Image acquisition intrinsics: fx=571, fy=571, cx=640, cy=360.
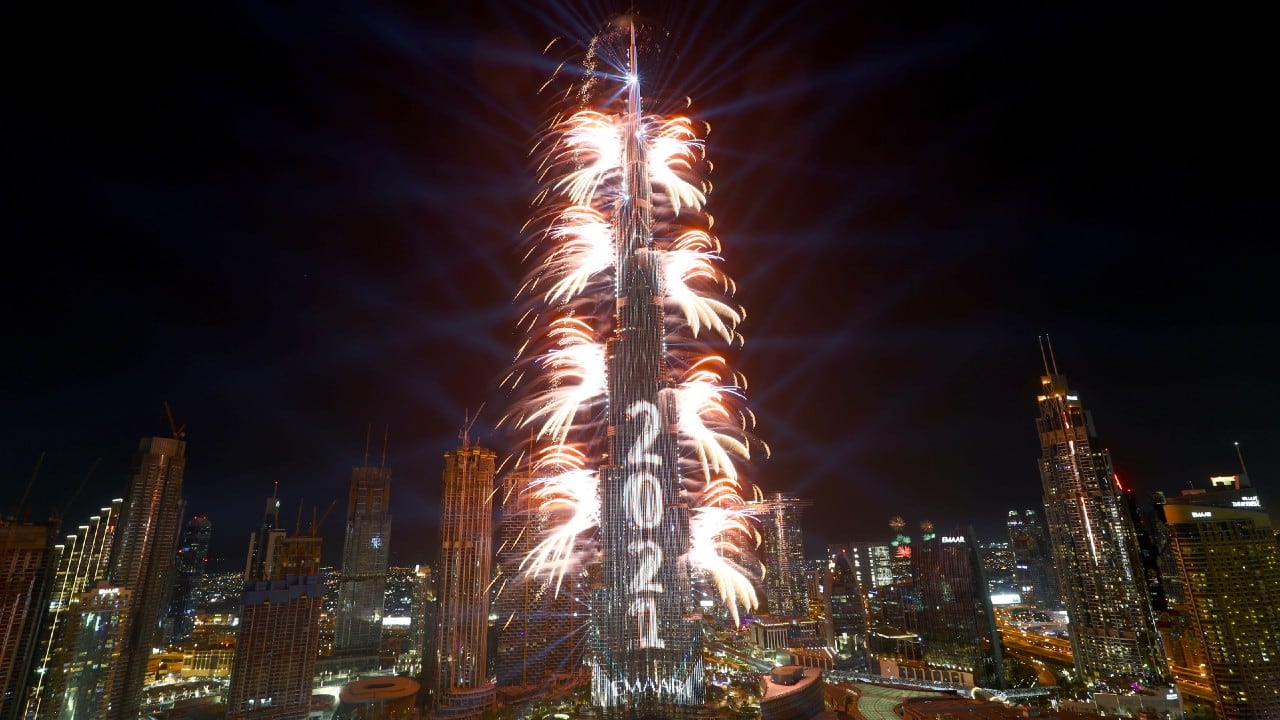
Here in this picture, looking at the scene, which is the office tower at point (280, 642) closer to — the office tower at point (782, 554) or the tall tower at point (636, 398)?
the tall tower at point (636, 398)

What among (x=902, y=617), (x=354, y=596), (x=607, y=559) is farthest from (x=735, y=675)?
(x=354, y=596)

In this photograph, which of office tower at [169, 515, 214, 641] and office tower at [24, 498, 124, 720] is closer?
office tower at [24, 498, 124, 720]

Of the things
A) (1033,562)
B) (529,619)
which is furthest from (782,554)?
(1033,562)

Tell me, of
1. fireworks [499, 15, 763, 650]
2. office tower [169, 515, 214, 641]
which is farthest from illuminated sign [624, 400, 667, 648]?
office tower [169, 515, 214, 641]

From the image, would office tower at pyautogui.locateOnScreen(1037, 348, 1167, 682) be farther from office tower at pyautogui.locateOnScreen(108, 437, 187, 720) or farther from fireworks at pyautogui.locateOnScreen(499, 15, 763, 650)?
office tower at pyautogui.locateOnScreen(108, 437, 187, 720)

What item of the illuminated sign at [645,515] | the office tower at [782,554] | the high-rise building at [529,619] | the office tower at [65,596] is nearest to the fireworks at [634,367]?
the illuminated sign at [645,515]

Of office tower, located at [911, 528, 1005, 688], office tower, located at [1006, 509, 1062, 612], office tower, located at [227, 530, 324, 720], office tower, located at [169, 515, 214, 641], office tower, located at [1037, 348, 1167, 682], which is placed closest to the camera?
office tower, located at [227, 530, 324, 720]
